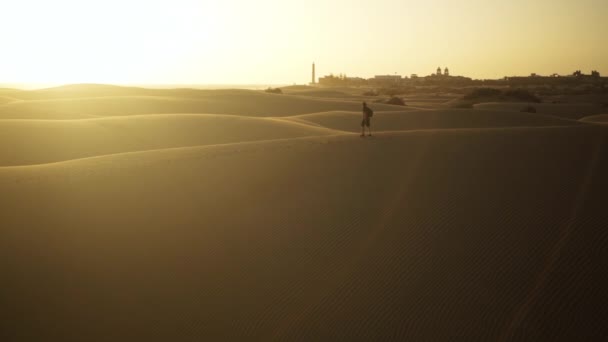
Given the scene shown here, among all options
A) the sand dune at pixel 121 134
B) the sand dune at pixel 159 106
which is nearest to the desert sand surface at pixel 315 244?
the sand dune at pixel 121 134

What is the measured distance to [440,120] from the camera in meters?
25.3

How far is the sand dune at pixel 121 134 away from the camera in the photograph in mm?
16766

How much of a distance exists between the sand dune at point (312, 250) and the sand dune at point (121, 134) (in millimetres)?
7568

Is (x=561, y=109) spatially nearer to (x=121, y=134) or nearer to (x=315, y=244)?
(x=121, y=134)

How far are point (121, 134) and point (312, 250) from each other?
15.2m

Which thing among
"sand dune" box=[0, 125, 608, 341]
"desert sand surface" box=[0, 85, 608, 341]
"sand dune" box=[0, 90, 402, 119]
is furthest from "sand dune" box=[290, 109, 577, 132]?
"sand dune" box=[0, 125, 608, 341]

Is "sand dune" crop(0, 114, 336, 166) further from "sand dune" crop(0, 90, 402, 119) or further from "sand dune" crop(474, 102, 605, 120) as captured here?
"sand dune" crop(474, 102, 605, 120)

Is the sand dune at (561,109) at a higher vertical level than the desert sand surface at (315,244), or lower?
lower

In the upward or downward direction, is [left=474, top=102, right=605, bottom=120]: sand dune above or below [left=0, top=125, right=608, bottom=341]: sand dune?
below

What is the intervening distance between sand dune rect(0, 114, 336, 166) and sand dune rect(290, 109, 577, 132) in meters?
5.11

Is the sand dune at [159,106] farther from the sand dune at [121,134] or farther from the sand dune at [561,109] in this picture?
the sand dune at [561,109]

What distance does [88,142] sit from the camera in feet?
59.8

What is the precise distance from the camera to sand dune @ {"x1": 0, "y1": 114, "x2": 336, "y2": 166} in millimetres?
16766

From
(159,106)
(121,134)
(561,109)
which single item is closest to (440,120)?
(121,134)
